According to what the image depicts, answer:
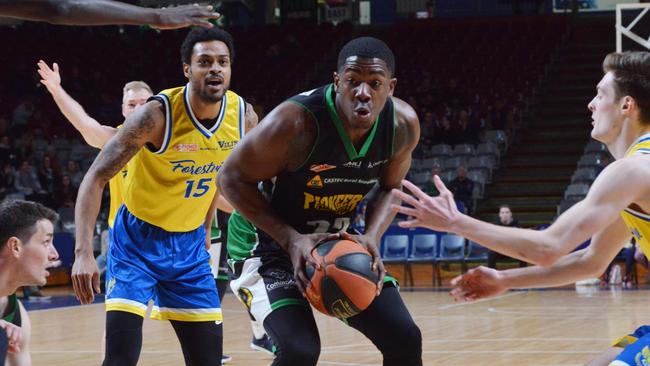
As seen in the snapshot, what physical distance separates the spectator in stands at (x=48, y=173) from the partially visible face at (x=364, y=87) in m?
13.2

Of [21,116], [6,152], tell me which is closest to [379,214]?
[6,152]

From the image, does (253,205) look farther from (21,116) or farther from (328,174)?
(21,116)

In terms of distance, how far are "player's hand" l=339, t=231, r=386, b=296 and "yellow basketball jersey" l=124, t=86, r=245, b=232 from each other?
113cm

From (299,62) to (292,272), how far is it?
17255 mm

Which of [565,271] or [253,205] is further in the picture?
[253,205]

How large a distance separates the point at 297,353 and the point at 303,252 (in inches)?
16.0

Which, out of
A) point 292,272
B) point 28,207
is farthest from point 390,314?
point 28,207

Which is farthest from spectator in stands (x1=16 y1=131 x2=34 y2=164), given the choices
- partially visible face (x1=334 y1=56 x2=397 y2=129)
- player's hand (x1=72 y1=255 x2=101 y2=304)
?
partially visible face (x1=334 y1=56 x2=397 y2=129)

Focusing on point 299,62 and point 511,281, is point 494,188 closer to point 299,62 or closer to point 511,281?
point 299,62

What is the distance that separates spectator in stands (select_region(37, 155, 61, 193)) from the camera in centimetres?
1652

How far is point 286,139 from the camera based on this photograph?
13.1ft

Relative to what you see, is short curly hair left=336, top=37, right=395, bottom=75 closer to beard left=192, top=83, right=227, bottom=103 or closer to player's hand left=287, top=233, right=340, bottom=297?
player's hand left=287, top=233, right=340, bottom=297

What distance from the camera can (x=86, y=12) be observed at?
2.78m

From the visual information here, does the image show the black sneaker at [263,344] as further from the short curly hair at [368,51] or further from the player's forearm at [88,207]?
the short curly hair at [368,51]
